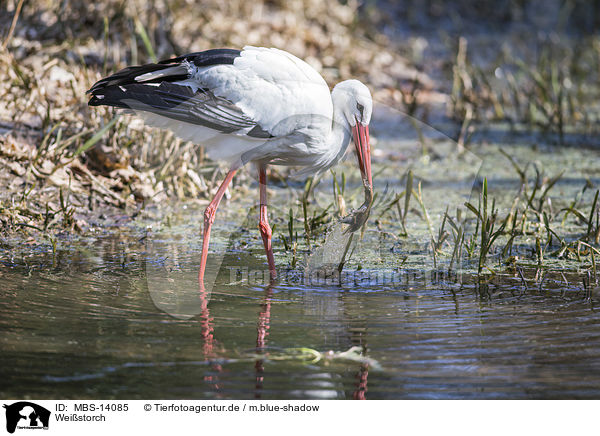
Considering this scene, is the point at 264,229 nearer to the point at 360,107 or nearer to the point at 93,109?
the point at 360,107

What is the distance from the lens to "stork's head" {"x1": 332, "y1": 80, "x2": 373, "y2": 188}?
16.1 ft

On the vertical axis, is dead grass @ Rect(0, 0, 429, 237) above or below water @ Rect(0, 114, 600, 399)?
above

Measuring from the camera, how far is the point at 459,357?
345 cm

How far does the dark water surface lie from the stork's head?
0.75 metres

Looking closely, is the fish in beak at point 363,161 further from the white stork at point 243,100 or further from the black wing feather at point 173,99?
the black wing feather at point 173,99

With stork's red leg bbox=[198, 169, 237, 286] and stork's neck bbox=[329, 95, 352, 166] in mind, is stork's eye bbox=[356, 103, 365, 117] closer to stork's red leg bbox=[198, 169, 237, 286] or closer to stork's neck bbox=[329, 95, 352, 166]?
stork's neck bbox=[329, 95, 352, 166]

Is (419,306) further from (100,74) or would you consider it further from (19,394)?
(100,74)

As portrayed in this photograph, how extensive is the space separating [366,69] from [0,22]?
3883 mm

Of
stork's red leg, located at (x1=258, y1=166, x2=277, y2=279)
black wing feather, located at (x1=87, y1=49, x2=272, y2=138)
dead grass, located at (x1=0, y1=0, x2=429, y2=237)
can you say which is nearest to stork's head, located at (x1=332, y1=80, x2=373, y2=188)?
black wing feather, located at (x1=87, y1=49, x2=272, y2=138)
